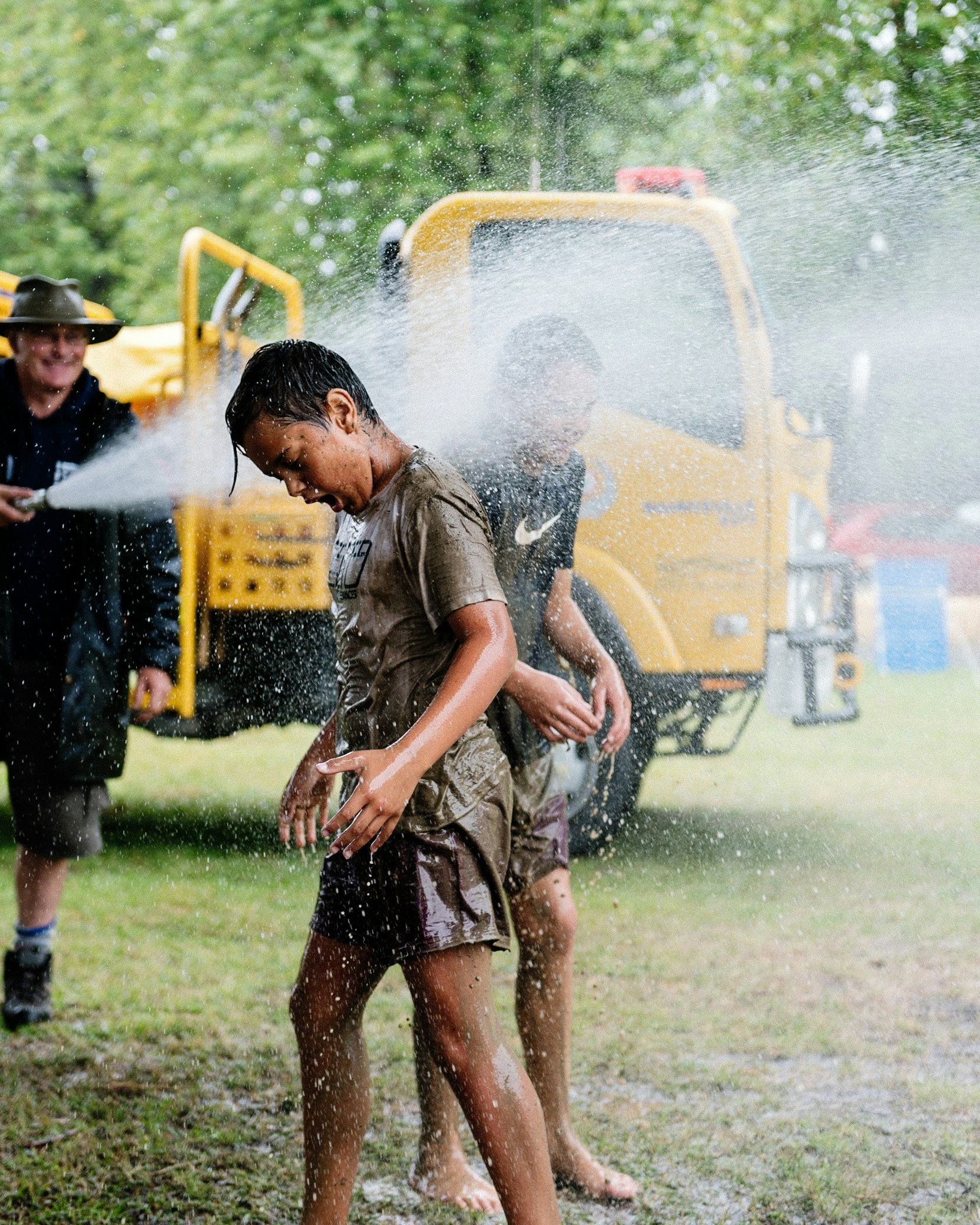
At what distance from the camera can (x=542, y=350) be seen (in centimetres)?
269

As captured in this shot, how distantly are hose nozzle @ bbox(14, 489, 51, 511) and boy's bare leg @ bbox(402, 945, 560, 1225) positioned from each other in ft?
7.02

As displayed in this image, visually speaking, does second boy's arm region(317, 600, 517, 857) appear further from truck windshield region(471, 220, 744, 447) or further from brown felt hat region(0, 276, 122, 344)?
truck windshield region(471, 220, 744, 447)

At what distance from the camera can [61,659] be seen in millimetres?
3758

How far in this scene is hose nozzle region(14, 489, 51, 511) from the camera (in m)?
3.65

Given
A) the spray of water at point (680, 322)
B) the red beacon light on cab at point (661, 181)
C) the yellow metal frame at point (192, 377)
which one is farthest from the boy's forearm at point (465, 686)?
the red beacon light on cab at point (661, 181)

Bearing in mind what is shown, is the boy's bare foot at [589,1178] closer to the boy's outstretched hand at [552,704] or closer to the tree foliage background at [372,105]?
the boy's outstretched hand at [552,704]

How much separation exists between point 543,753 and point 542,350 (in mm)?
798

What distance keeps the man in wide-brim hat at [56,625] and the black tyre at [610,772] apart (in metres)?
1.87

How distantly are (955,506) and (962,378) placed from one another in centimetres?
604

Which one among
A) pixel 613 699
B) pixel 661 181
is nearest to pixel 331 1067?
pixel 613 699

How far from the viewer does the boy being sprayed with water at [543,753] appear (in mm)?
2598

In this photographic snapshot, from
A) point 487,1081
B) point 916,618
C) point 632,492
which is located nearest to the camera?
point 487,1081

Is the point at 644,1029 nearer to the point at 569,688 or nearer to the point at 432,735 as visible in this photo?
the point at 569,688

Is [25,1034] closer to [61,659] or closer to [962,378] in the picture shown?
[61,659]
